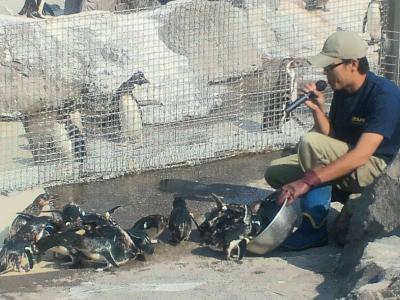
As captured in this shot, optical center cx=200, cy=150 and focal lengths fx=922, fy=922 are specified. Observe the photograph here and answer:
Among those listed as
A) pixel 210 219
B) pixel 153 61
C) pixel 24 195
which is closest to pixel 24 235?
pixel 210 219

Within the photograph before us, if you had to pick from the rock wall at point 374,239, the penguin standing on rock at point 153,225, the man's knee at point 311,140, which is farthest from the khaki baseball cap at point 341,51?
the penguin standing on rock at point 153,225

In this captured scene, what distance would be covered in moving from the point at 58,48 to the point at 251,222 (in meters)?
4.16

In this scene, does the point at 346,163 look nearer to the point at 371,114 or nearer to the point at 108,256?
the point at 371,114

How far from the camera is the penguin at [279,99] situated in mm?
8914

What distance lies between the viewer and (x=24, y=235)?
6.07 m

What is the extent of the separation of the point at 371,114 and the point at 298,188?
729mm

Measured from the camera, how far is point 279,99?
9.02 m

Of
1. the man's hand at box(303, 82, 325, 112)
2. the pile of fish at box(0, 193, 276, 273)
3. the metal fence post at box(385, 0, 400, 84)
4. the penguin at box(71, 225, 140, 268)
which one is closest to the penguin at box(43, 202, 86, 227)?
the pile of fish at box(0, 193, 276, 273)

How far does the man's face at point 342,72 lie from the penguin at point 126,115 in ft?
8.97

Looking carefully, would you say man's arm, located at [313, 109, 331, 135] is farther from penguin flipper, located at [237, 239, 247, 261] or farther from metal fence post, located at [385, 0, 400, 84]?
metal fence post, located at [385, 0, 400, 84]

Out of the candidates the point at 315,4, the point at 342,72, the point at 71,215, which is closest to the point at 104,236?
the point at 71,215

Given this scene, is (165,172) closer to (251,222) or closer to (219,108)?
(219,108)

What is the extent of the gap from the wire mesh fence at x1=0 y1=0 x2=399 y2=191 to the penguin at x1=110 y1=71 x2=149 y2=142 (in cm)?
1

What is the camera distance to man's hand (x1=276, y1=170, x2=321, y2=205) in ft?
19.4
